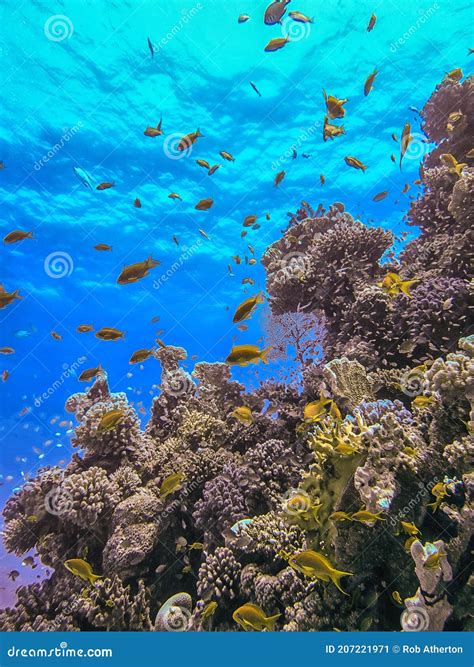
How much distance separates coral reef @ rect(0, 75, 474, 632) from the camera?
338cm

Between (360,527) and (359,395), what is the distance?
2319 millimetres

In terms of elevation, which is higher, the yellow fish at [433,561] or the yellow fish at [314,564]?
the yellow fish at [314,564]

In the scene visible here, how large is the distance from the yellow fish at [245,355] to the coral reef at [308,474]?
1.03 meters

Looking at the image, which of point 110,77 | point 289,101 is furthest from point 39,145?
point 289,101

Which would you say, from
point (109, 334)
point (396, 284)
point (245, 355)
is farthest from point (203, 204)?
point (245, 355)

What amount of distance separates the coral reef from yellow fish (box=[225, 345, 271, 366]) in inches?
40.7

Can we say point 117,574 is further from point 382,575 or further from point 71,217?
point 71,217

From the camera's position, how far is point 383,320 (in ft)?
21.1

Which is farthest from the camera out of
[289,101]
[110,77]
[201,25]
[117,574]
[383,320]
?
[289,101]

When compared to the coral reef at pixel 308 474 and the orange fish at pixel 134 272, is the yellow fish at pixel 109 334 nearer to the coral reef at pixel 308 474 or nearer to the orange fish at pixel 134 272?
the orange fish at pixel 134 272

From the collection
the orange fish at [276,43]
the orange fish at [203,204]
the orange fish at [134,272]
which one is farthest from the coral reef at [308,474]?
the orange fish at [276,43]

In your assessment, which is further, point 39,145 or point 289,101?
point 39,145

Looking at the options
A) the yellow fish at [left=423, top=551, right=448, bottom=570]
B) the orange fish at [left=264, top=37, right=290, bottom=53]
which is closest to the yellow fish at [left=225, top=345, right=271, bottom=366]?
the yellow fish at [left=423, top=551, right=448, bottom=570]

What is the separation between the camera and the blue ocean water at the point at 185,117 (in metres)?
15.3
